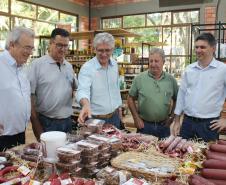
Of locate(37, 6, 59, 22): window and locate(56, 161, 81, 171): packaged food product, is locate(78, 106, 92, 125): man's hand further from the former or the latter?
locate(37, 6, 59, 22): window

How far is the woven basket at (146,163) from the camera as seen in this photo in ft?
6.31

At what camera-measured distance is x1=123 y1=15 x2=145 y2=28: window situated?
10242 millimetres

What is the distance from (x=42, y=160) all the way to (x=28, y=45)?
1220 mm

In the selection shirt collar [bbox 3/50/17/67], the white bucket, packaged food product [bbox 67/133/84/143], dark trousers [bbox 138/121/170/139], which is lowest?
dark trousers [bbox 138/121/170/139]

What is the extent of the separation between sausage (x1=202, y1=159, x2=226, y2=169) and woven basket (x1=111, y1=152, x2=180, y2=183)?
0.62 ft

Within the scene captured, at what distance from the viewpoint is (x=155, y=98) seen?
11.4ft

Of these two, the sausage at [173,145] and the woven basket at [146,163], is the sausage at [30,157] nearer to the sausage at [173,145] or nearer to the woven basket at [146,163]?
the woven basket at [146,163]

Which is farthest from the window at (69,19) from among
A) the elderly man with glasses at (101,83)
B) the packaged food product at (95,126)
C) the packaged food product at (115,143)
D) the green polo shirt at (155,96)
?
the packaged food product at (115,143)

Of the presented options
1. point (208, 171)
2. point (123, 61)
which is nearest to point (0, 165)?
point (208, 171)

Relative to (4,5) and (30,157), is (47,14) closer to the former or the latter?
(4,5)

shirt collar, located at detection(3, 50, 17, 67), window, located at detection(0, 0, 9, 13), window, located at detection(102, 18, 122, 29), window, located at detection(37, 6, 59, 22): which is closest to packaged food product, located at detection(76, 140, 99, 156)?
shirt collar, located at detection(3, 50, 17, 67)

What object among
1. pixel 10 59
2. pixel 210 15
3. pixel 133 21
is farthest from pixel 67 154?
pixel 133 21

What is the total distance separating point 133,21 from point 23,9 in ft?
12.0

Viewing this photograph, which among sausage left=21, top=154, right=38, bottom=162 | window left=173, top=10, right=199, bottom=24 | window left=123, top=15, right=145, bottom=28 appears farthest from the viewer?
window left=123, top=15, right=145, bottom=28
